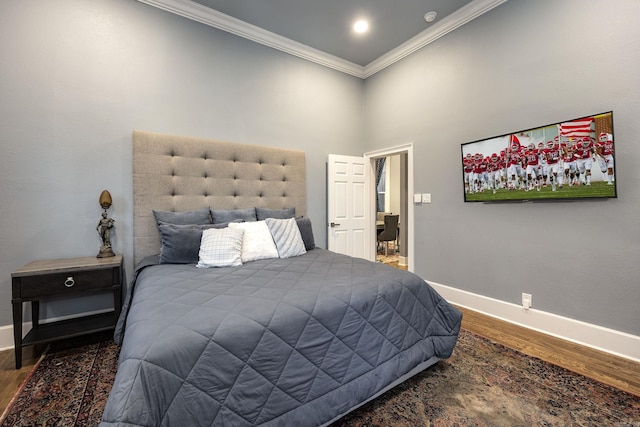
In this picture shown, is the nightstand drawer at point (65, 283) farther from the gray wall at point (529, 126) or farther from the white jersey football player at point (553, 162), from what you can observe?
the white jersey football player at point (553, 162)

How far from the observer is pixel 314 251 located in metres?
2.83

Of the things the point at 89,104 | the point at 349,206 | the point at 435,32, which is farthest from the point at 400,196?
the point at 89,104

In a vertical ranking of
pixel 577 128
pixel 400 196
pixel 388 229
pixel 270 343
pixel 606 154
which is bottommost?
pixel 270 343

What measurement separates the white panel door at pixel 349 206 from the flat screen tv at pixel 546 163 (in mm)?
1445

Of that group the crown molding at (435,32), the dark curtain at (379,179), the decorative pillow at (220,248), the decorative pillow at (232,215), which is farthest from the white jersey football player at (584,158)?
the dark curtain at (379,179)

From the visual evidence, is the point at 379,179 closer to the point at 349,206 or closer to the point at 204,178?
the point at 349,206

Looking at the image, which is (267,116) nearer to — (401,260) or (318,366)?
(318,366)

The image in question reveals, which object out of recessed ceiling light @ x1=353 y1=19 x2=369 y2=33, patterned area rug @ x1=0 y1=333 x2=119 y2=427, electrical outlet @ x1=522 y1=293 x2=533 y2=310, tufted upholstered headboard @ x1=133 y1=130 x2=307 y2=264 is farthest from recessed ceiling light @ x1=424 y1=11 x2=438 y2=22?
patterned area rug @ x1=0 y1=333 x2=119 y2=427

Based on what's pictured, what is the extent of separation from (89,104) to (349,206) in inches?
122

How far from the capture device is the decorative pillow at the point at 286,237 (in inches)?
102

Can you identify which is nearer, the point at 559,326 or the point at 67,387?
the point at 67,387

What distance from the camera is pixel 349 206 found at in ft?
13.0

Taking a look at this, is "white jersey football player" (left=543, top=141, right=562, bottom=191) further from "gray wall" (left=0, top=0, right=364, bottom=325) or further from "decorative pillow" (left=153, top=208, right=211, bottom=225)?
"decorative pillow" (left=153, top=208, right=211, bottom=225)

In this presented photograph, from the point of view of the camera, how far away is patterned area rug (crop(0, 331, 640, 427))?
145 cm
